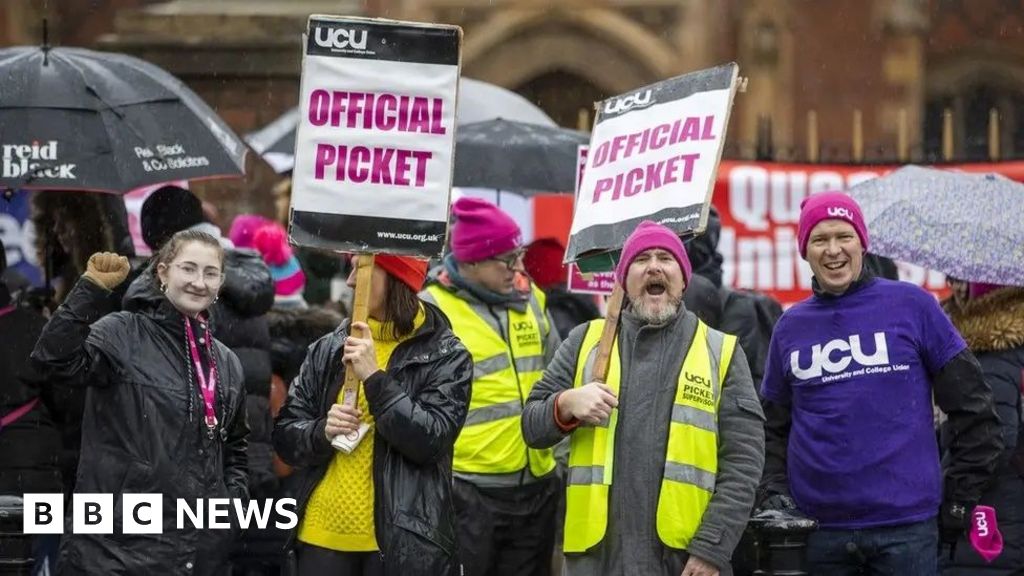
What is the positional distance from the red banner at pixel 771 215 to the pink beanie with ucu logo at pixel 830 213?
16.9 ft

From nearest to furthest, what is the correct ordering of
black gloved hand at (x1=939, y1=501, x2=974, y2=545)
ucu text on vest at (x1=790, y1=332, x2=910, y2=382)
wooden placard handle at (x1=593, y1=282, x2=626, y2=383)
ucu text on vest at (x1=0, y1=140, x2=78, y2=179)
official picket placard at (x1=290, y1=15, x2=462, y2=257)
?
wooden placard handle at (x1=593, y1=282, x2=626, y2=383) < official picket placard at (x1=290, y1=15, x2=462, y2=257) < ucu text on vest at (x1=790, y1=332, x2=910, y2=382) < black gloved hand at (x1=939, y1=501, x2=974, y2=545) < ucu text on vest at (x1=0, y1=140, x2=78, y2=179)

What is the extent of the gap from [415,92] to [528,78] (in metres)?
14.7

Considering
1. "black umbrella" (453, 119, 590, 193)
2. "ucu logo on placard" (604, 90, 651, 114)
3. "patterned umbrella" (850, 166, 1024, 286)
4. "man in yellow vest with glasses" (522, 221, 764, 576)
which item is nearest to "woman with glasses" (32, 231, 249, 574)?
"man in yellow vest with glasses" (522, 221, 764, 576)

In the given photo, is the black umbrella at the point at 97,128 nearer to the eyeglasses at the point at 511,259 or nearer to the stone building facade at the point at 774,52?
the eyeglasses at the point at 511,259

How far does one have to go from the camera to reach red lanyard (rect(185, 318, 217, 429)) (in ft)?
23.7

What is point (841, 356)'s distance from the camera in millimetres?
7332

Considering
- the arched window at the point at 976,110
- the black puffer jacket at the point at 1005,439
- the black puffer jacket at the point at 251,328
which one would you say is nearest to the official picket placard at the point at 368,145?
the black puffer jacket at the point at 251,328

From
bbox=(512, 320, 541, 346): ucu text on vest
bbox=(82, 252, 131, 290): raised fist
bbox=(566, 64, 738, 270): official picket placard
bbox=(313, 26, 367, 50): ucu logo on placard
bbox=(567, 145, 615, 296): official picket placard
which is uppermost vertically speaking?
bbox=(313, 26, 367, 50): ucu logo on placard

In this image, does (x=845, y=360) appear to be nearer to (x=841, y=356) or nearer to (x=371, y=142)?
(x=841, y=356)

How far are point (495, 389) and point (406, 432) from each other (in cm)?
172

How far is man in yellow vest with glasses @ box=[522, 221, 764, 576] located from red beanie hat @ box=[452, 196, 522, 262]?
5.06 ft

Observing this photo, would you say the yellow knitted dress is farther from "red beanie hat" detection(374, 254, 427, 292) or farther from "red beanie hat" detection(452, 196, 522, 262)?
"red beanie hat" detection(452, 196, 522, 262)

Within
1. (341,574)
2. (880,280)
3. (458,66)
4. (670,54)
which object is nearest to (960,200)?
(880,280)

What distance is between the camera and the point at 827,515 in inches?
288
